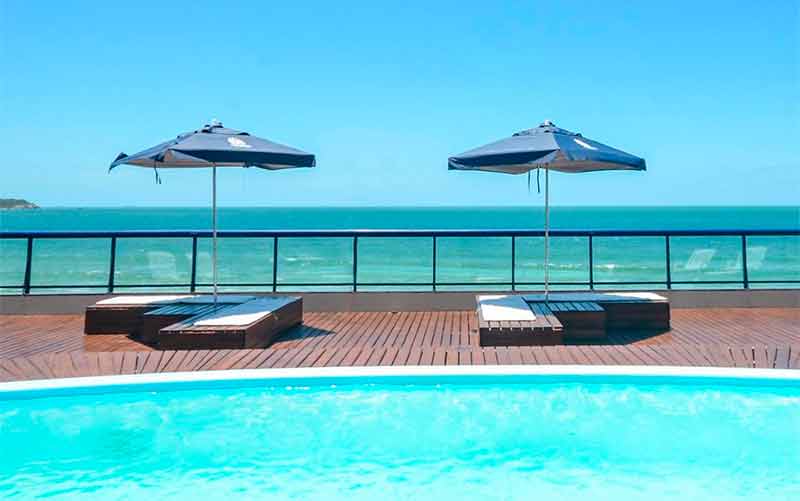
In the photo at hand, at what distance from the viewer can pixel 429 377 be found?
4.06 meters

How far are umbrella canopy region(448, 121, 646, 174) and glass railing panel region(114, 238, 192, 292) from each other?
3407mm

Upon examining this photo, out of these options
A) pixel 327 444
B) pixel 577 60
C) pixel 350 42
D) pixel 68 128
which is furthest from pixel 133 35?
pixel 68 128

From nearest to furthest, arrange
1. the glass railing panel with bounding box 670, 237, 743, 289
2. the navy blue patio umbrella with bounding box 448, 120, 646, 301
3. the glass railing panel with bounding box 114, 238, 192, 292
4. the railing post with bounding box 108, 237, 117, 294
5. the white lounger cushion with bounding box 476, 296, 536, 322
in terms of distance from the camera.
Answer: the white lounger cushion with bounding box 476, 296, 536, 322 → the navy blue patio umbrella with bounding box 448, 120, 646, 301 → the railing post with bounding box 108, 237, 117, 294 → the glass railing panel with bounding box 114, 238, 192, 292 → the glass railing panel with bounding box 670, 237, 743, 289

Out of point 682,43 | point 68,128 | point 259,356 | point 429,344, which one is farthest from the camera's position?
point 68,128

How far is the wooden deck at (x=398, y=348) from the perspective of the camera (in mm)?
4230

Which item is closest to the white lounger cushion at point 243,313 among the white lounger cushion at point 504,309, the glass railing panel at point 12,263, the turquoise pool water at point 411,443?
the turquoise pool water at point 411,443

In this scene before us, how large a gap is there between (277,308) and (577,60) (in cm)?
2028

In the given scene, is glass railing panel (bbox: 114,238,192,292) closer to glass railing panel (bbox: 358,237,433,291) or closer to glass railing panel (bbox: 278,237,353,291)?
glass railing panel (bbox: 358,237,433,291)

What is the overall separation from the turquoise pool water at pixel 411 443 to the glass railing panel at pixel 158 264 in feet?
12.0

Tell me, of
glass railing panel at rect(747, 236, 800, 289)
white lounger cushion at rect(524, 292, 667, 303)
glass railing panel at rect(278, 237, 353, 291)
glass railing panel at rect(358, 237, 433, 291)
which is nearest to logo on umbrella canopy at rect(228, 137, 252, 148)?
glass railing panel at rect(358, 237, 433, 291)

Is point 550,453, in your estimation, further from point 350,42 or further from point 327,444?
point 350,42

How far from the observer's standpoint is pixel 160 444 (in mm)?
3539

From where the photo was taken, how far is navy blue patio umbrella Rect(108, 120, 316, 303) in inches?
201

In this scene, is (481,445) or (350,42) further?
(350,42)
